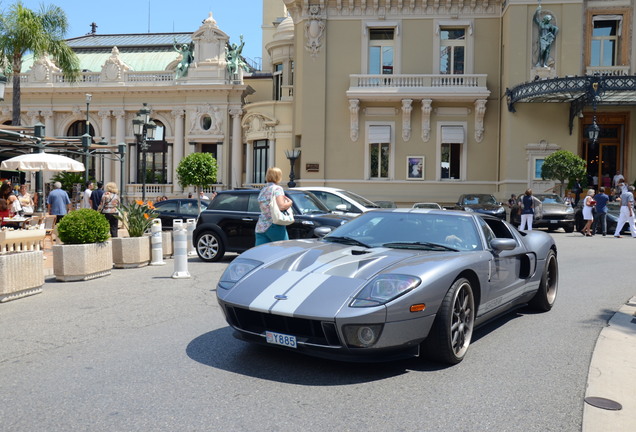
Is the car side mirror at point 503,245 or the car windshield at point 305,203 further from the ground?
the car windshield at point 305,203

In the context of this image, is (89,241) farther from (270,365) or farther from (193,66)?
(193,66)

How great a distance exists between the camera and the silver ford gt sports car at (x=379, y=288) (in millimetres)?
4312

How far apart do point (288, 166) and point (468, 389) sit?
2919 cm

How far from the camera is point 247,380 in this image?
14.3 ft

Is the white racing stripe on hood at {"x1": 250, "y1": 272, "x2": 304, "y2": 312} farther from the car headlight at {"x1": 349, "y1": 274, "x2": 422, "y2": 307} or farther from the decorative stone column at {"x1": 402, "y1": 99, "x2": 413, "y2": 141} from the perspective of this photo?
the decorative stone column at {"x1": 402, "y1": 99, "x2": 413, "y2": 141}

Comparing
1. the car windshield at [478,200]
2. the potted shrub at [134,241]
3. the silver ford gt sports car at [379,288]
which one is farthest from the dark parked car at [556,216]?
the silver ford gt sports car at [379,288]

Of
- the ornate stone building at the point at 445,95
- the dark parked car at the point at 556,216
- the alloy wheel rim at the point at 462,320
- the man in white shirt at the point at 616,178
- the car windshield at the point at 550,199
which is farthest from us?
the ornate stone building at the point at 445,95

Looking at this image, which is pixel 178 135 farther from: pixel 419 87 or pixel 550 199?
pixel 550 199

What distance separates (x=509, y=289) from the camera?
19.6 feet

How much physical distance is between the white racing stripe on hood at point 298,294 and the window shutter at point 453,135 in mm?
26350

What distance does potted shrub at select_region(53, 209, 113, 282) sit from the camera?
369 inches

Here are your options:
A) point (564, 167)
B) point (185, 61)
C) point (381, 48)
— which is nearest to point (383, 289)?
point (564, 167)

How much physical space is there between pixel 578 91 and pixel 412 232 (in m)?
22.5

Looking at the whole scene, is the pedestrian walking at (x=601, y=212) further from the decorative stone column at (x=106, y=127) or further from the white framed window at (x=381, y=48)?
the decorative stone column at (x=106, y=127)
